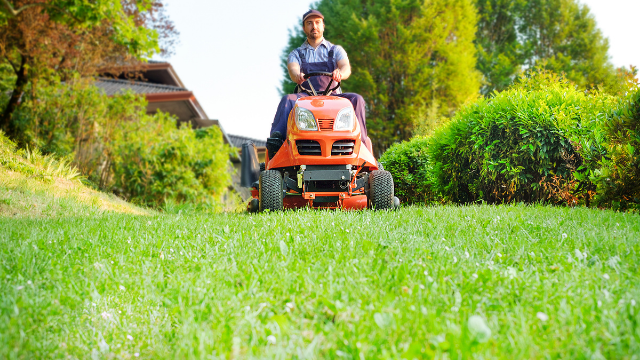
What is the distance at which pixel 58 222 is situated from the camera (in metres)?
4.45

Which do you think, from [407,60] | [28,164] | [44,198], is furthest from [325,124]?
[407,60]

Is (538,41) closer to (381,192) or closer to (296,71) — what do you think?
(296,71)

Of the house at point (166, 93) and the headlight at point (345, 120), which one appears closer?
the headlight at point (345, 120)

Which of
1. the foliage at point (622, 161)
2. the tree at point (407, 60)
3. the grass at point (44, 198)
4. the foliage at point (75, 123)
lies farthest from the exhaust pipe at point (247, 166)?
the tree at point (407, 60)

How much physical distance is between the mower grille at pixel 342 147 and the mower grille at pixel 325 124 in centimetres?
17

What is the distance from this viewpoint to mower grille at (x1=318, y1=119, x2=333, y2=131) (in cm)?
463

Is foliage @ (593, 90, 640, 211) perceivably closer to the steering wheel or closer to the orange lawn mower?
the orange lawn mower

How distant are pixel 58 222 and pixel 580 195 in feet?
19.2

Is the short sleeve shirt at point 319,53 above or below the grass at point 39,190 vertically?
above

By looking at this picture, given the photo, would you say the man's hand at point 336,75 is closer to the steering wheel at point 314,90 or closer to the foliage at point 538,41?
the steering wheel at point 314,90

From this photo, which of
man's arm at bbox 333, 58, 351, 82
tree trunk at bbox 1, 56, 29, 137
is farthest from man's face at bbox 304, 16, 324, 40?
tree trunk at bbox 1, 56, 29, 137

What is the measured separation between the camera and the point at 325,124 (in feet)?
15.2

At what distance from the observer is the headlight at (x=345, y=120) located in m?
4.65

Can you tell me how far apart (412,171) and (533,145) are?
131 inches
